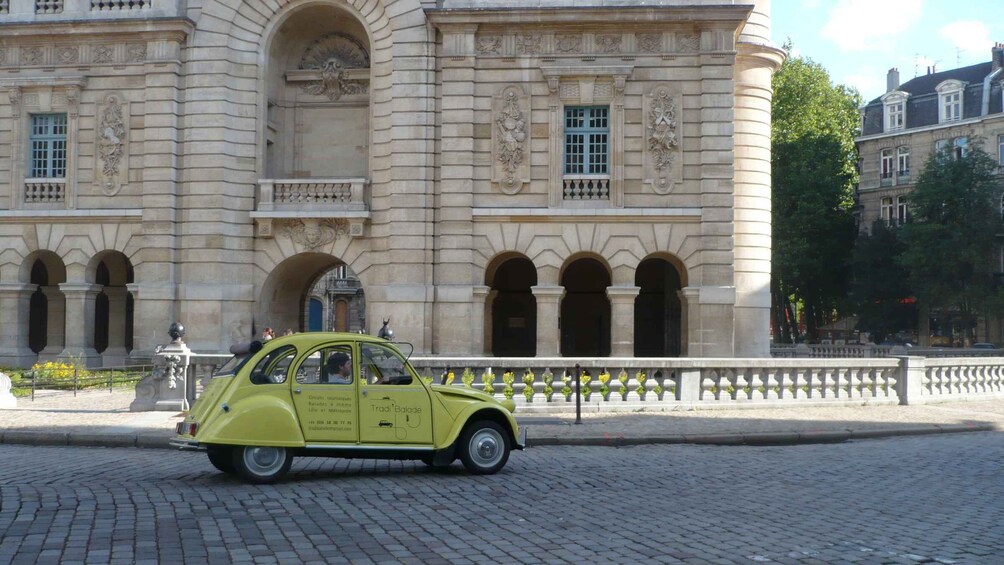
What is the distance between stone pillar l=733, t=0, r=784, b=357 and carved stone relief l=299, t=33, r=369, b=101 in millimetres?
11359

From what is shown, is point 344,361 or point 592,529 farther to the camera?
point 344,361

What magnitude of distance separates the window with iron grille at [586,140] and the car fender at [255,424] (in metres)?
18.5

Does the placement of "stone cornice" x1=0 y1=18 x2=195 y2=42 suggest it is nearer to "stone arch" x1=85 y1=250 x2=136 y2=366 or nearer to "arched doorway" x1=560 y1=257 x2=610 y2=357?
"stone arch" x1=85 y1=250 x2=136 y2=366

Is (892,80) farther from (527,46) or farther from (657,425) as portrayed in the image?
(657,425)

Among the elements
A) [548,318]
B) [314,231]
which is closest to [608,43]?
[548,318]

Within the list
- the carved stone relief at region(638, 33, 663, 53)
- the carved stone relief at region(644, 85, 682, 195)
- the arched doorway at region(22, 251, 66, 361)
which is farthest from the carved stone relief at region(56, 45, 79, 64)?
the carved stone relief at region(644, 85, 682, 195)

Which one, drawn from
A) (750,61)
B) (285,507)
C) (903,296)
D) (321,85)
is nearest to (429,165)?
(321,85)

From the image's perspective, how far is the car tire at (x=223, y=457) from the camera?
11.5 m

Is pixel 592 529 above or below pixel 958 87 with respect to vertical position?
below

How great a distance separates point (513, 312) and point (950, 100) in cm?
4026

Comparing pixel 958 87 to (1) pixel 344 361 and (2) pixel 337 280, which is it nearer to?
(2) pixel 337 280

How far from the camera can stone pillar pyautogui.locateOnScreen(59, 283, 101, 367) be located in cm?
3033

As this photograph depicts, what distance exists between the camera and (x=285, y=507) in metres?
10.0

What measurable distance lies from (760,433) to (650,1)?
51.0 feet
